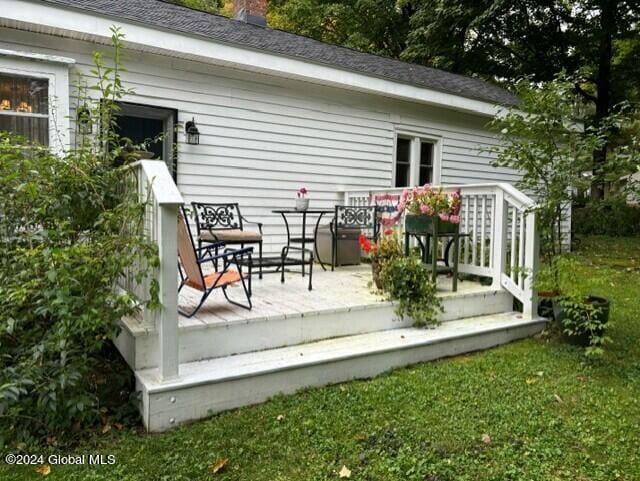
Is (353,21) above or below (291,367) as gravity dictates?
above

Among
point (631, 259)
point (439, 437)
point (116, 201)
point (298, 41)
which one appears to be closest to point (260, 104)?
point (298, 41)

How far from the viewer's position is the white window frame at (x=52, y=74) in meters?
4.50

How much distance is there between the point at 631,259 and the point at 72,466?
32.6 feet

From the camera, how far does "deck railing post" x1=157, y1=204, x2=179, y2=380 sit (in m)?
2.53

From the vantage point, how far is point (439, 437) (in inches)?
95.5

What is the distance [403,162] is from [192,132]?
3.83 m

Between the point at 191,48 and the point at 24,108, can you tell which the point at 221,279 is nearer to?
the point at 24,108

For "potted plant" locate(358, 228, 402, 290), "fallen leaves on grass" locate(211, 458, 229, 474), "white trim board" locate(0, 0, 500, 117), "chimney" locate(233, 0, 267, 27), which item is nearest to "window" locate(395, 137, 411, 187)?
"white trim board" locate(0, 0, 500, 117)

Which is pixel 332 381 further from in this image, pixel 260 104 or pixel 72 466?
pixel 260 104

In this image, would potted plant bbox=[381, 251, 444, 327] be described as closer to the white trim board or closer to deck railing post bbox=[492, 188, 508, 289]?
deck railing post bbox=[492, 188, 508, 289]

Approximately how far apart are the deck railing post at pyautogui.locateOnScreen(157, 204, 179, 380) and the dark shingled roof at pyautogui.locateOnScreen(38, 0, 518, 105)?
3.45m

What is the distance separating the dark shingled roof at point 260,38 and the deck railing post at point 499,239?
3.20m

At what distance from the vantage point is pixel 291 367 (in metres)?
2.89

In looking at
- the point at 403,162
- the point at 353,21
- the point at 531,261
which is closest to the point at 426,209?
the point at 531,261
